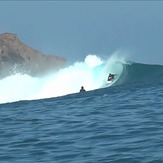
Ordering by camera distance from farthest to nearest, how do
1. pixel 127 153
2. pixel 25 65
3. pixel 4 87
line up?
pixel 25 65 < pixel 4 87 < pixel 127 153

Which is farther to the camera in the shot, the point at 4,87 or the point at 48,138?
Result: the point at 4,87

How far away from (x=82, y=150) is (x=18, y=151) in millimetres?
1739

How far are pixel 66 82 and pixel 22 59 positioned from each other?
1858 centimetres

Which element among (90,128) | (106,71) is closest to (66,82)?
(106,71)

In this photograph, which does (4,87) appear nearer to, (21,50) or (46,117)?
(21,50)

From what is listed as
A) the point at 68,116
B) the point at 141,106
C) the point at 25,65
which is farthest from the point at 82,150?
the point at 25,65

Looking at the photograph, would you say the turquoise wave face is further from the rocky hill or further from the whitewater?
the rocky hill

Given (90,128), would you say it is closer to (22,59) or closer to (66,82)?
(66,82)

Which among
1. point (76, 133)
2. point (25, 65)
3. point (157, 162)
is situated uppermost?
point (25, 65)

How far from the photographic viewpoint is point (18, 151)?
17.0 m

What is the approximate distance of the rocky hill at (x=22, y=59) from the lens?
6388 cm

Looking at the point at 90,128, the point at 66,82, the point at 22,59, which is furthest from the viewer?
the point at 22,59

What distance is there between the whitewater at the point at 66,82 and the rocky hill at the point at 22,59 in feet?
31.0

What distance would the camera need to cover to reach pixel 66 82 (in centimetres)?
4772
